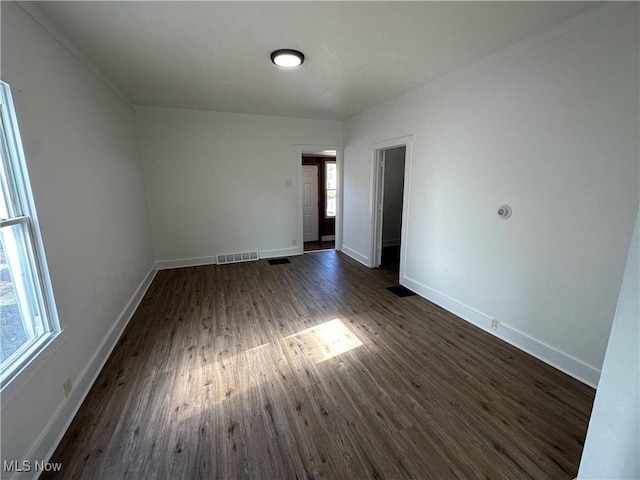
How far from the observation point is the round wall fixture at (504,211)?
252 cm

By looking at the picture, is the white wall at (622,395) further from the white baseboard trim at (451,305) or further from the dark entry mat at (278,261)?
the dark entry mat at (278,261)

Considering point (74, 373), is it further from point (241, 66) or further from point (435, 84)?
point (435, 84)

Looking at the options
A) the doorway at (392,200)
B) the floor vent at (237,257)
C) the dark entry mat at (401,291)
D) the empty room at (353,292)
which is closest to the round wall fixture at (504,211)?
the empty room at (353,292)

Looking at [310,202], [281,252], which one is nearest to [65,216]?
[281,252]

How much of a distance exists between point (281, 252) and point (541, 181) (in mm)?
4277

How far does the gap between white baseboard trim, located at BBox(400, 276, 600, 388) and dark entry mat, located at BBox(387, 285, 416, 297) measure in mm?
248

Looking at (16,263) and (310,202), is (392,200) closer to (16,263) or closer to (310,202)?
(310,202)

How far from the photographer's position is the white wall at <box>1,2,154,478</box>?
149 centimetres

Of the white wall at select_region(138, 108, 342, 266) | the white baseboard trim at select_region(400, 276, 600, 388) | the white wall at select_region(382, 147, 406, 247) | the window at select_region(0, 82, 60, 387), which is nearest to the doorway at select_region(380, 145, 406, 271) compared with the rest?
the white wall at select_region(382, 147, 406, 247)

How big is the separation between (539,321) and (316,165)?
5.81m

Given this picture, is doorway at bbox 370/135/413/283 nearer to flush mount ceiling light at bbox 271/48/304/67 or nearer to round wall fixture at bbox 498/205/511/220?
round wall fixture at bbox 498/205/511/220

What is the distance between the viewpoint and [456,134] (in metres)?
2.96

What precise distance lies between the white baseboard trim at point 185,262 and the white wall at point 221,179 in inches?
0.7

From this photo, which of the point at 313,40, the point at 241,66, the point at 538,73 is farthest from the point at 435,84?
the point at 241,66
